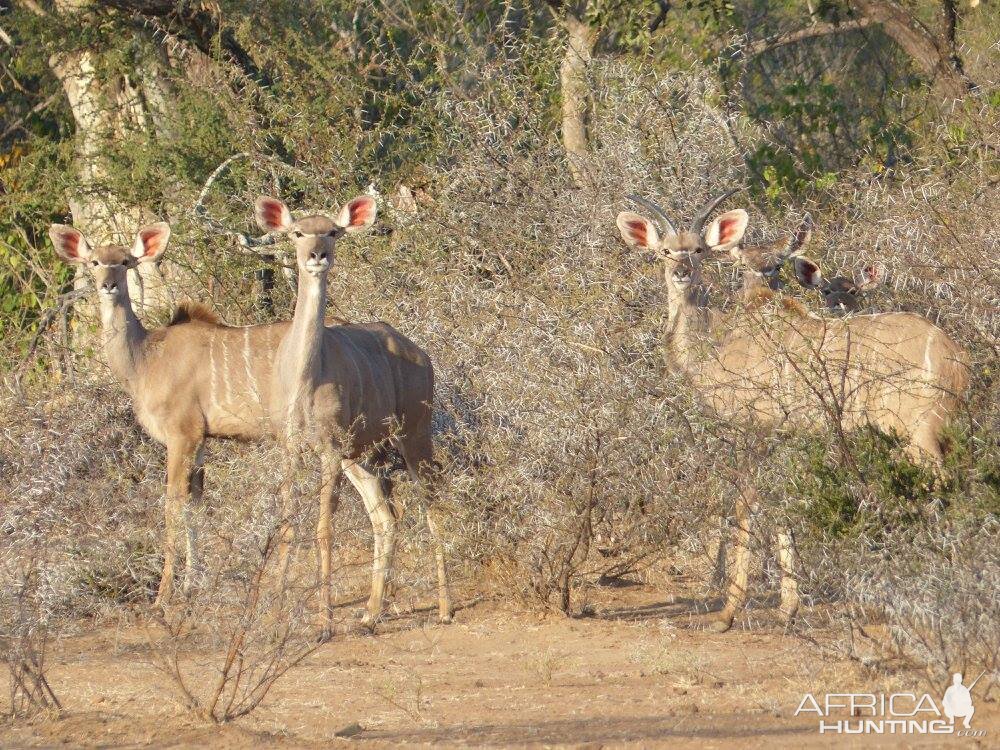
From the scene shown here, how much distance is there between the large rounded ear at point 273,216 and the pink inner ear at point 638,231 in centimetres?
162

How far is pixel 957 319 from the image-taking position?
22.3ft

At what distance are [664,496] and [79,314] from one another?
5.03 meters

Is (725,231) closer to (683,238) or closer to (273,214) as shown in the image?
(683,238)

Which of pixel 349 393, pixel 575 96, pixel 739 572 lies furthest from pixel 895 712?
pixel 575 96

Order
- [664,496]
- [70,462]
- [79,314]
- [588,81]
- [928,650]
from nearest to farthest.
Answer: [928,650] → [664,496] → [70,462] → [588,81] → [79,314]

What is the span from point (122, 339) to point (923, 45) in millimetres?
6234

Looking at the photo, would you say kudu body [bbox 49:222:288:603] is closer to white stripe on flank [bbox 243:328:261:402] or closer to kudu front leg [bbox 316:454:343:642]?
white stripe on flank [bbox 243:328:261:402]

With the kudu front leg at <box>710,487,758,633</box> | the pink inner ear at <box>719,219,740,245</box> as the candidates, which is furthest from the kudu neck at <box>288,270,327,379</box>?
the pink inner ear at <box>719,219,740,245</box>

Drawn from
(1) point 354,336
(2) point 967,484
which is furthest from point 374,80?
(2) point 967,484

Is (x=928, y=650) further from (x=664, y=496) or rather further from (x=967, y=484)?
(x=664, y=496)

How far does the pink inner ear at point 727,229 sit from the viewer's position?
790 cm

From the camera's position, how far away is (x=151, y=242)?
26.8ft

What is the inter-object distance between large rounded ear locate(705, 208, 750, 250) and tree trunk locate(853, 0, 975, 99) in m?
3.65

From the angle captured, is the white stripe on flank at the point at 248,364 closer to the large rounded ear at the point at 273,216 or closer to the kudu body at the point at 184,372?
the kudu body at the point at 184,372
